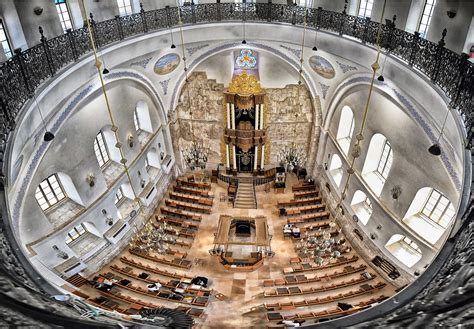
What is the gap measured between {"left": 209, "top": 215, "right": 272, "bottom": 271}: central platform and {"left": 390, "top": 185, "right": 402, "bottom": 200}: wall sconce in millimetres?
5386

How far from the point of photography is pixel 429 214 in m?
12.2

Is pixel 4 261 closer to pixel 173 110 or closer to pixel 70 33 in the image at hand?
pixel 70 33

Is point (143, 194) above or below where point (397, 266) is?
above

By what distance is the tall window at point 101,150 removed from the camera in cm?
1459

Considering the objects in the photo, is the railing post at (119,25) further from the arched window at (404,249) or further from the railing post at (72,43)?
the arched window at (404,249)

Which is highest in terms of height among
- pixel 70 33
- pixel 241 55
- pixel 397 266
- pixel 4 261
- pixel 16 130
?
pixel 241 55

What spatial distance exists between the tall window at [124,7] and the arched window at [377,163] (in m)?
10.4

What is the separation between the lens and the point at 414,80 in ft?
33.4

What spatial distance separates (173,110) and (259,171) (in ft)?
18.6

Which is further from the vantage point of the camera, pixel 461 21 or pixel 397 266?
pixel 397 266

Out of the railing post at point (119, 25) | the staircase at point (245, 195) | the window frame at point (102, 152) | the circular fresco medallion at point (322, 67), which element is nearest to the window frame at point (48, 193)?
the window frame at point (102, 152)

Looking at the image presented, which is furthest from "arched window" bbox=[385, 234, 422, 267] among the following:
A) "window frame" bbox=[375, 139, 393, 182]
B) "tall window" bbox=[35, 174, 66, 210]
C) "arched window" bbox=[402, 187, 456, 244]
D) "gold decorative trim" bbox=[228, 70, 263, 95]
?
"tall window" bbox=[35, 174, 66, 210]

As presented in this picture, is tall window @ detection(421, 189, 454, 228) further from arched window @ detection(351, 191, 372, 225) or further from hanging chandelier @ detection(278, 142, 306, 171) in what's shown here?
hanging chandelier @ detection(278, 142, 306, 171)

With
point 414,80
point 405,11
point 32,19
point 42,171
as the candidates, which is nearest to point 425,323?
point 414,80
